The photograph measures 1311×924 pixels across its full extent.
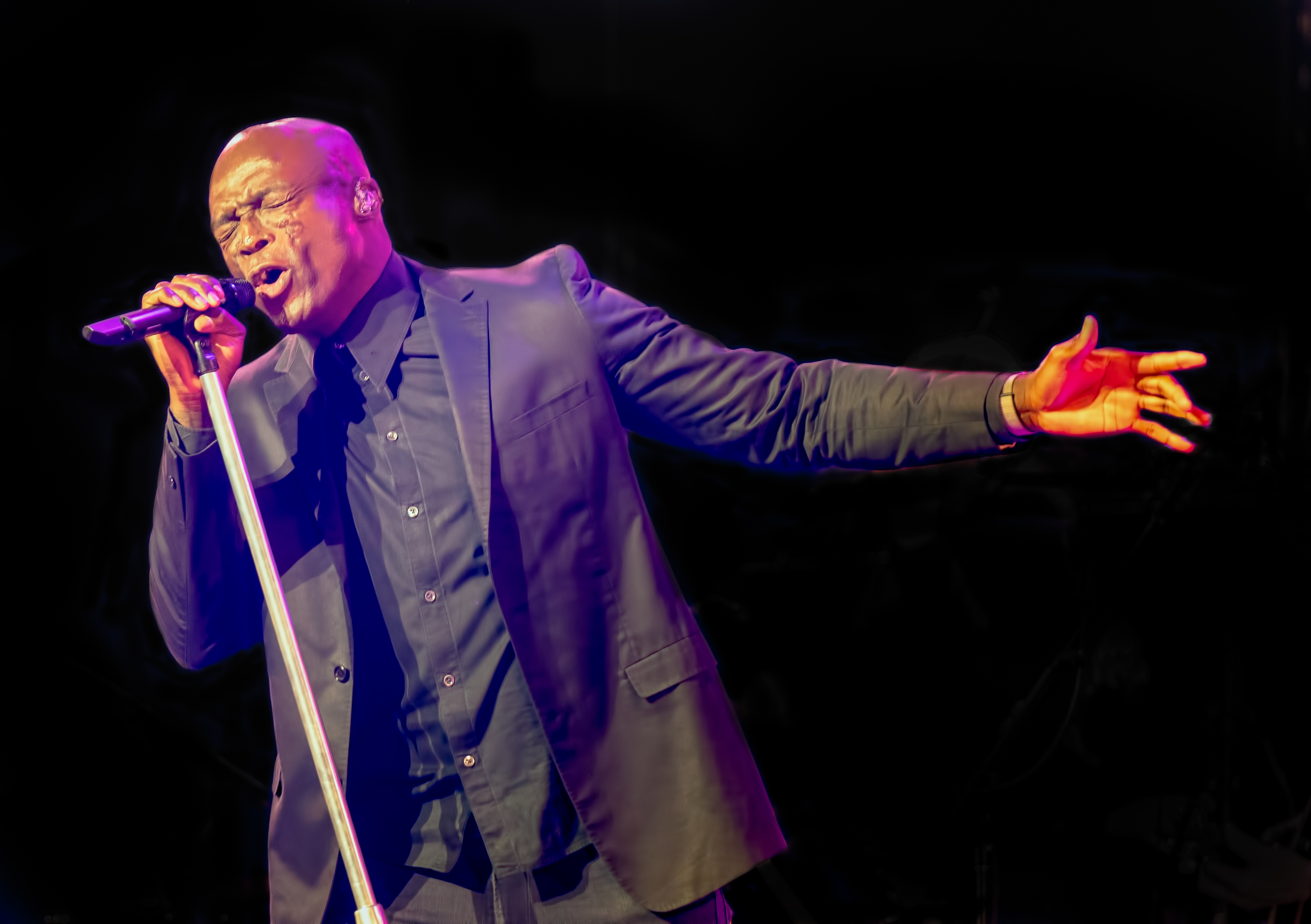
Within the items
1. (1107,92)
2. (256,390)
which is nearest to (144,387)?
(256,390)

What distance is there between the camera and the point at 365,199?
195cm

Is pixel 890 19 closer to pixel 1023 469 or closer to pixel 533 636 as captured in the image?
pixel 1023 469

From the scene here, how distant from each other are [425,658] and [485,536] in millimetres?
222

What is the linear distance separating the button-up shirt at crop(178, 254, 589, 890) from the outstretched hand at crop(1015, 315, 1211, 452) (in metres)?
0.85

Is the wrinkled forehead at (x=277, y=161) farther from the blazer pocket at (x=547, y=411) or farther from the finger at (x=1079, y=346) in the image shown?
the finger at (x=1079, y=346)

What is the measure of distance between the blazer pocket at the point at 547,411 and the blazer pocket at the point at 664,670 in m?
0.39

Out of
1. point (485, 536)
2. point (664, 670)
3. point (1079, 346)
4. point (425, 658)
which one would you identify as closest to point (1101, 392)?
point (1079, 346)

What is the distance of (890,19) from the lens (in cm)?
255

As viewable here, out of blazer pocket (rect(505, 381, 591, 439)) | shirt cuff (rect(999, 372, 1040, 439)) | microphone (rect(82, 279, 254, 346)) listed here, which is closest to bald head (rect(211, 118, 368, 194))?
microphone (rect(82, 279, 254, 346))

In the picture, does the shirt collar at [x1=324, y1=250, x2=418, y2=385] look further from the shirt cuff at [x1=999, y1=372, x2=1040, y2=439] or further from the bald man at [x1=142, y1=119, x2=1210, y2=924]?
the shirt cuff at [x1=999, y1=372, x2=1040, y2=439]

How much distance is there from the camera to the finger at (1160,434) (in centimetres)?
162

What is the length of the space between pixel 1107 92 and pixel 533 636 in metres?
1.75

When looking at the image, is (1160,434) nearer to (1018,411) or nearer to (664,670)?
(1018,411)

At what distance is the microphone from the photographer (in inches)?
60.8
